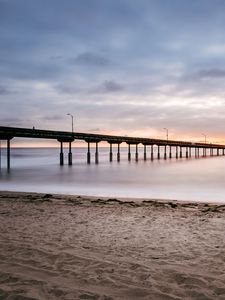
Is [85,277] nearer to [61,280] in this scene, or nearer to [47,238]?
[61,280]

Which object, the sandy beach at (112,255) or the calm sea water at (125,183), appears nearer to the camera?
the sandy beach at (112,255)

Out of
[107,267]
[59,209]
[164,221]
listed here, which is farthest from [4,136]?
[107,267]

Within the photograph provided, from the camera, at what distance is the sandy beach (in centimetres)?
459

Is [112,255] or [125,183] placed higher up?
[112,255]

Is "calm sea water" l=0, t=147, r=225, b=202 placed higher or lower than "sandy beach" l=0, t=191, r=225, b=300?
lower

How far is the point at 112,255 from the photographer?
20.0 ft

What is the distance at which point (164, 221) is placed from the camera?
30.5 ft

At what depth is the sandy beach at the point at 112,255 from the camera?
4594 millimetres

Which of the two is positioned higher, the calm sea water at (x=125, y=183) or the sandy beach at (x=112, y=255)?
the sandy beach at (x=112, y=255)

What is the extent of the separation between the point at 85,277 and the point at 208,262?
226cm

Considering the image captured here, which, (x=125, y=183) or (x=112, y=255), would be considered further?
(x=125, y=183)

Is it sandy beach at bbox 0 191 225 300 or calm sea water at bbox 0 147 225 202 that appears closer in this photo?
sandy beach at bbox 0 191 225 300

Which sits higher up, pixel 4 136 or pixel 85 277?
pixel 4 136

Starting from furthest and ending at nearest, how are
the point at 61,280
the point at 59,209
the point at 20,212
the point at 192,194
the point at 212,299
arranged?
the point at 192,194, the point at 59,209, the point at 20,212, the point at 61,280, the point at 212,299
